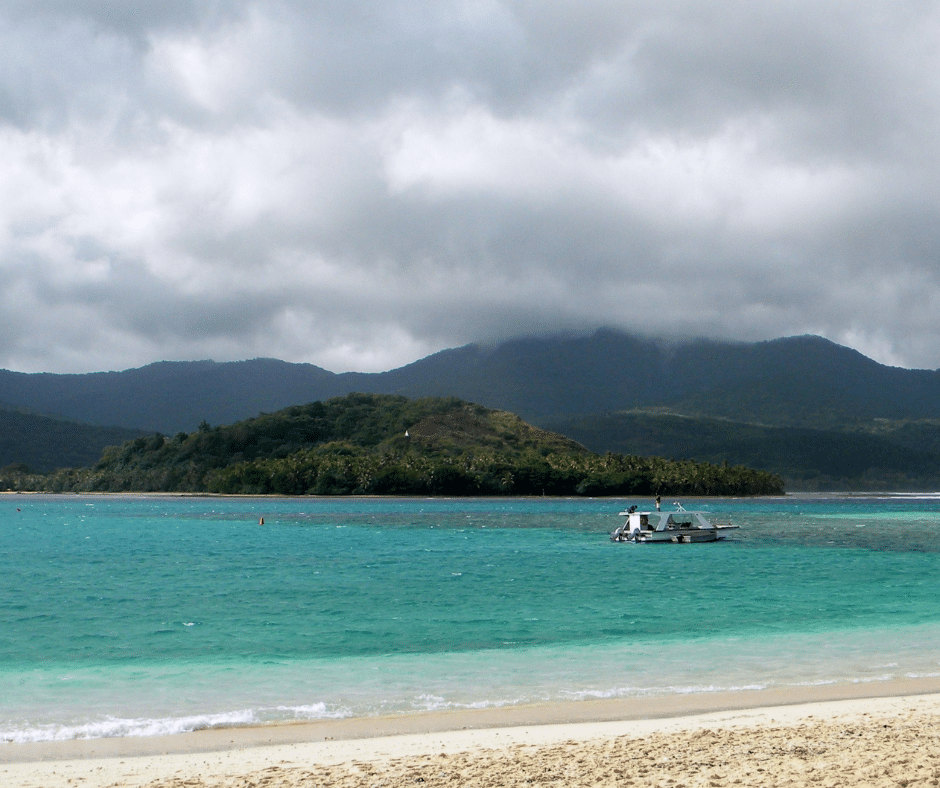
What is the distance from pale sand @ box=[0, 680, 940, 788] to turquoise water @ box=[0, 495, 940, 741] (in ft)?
4.73

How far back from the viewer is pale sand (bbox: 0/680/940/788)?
9.84 m

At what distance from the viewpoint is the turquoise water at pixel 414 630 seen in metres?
16.0

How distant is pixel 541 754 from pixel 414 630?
530 inches

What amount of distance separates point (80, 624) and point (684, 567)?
30724mm

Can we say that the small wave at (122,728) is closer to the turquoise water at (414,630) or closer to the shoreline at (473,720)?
the turquoise water at (414,630)

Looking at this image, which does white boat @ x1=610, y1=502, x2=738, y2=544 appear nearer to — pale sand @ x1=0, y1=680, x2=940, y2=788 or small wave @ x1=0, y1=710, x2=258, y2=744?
pale sand @ x1=0, y1=680, x2=940, y2=788

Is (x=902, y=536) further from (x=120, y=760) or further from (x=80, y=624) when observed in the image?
(x=120, y=760)

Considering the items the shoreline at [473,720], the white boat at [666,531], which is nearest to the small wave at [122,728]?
the shoreline at [473,720]

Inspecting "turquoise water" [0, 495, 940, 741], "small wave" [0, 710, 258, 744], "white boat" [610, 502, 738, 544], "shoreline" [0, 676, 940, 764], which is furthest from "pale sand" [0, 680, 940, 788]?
"white boat" [610, 502, 738, 544]

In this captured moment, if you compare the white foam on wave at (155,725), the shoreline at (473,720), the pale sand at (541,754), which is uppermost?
the pale sand at (541,754)

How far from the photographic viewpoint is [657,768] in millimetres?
10094

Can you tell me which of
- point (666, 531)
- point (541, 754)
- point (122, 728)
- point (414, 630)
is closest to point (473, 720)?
point (541, 754)

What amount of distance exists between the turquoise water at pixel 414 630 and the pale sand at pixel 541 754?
1.44 m

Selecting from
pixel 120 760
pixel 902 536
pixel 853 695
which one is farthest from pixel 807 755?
pixel 902 536
